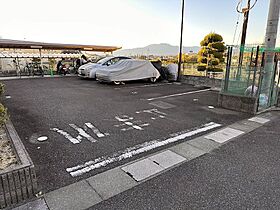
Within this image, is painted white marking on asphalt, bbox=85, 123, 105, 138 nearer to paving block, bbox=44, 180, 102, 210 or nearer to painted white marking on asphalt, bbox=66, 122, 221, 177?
painted white marking on asphalt, bbox=66, 122, 221, 177

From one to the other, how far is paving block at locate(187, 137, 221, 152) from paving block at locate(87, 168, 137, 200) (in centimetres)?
156

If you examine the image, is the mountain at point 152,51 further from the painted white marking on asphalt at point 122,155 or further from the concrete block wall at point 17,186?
the concrete block wall at point 17,186

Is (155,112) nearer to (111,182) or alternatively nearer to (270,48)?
(111,182)

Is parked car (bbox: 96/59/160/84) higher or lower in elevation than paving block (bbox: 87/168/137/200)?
higher

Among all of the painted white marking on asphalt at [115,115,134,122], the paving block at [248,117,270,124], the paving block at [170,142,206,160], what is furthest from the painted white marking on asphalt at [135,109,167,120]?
the paving block at [248,117,270,124]

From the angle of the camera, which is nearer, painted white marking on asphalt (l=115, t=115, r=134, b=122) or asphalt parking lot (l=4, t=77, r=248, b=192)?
asphalt parking lot (l=4, t=77, r=248, b=192)

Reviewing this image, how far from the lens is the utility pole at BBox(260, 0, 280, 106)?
5742 mm

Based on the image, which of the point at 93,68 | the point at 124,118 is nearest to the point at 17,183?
the point at 124,118

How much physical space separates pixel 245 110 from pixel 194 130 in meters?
2.55

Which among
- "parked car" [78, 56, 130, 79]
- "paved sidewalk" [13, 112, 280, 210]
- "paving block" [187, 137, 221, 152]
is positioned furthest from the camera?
"parked car" [78, 56, 130, 79]

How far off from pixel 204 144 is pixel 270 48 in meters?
4.70

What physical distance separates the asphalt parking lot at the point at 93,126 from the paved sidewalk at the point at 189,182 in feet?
0.86

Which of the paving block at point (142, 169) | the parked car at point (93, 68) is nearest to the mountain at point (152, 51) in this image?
the parked car at point (93, 68)

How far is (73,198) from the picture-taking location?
208cm
